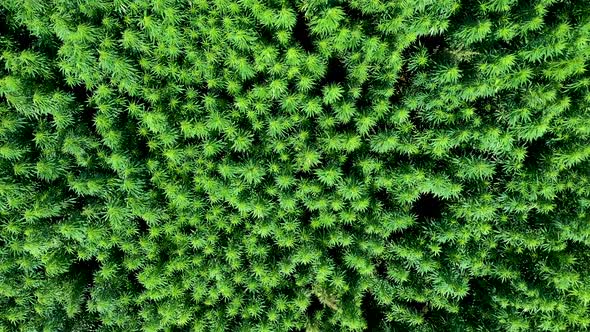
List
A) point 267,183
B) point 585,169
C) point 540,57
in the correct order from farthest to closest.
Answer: point 267,183, point 585,169, point 540,57

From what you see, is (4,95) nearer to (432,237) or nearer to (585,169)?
(432,237)

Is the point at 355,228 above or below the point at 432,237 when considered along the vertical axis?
below

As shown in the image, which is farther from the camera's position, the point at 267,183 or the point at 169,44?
the point at 267,183

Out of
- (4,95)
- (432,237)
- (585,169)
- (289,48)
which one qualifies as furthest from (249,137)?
(585,169)

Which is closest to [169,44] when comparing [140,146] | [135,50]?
[135,50]

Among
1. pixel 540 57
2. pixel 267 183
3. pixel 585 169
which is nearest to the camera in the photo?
pixel 540 57

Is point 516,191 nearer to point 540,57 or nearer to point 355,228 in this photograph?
point 540,57

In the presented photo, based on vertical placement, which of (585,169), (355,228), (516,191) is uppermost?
(585,169)
